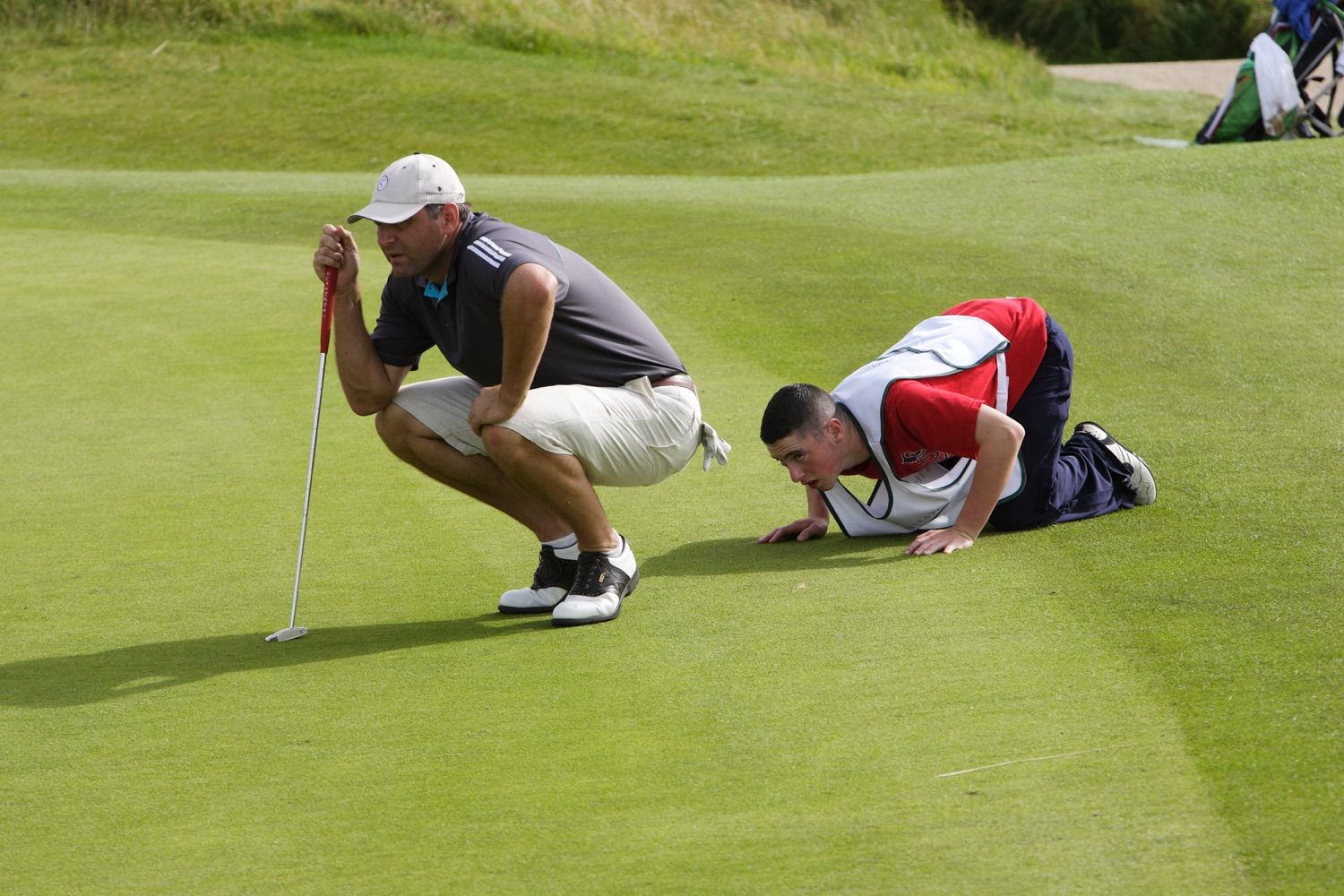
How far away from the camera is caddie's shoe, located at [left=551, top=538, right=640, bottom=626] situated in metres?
4.39

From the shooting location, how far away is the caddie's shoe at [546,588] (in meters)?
4.60

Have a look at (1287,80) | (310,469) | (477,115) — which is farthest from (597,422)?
(477,115)

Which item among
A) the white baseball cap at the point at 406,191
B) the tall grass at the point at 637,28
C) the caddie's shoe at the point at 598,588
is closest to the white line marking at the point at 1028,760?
the caddie's shoe at the point at 598,588

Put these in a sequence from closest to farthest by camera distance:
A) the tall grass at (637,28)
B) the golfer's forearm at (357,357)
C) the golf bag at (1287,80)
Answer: the golfer's forearm at (357,357) → the golf bag at (1287,80) → the tall grass at (637,28)

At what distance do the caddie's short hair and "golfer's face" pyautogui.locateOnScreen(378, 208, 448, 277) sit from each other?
3.39 feet

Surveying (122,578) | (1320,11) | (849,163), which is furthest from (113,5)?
(122,578)

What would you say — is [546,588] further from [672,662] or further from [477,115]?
[477,115]

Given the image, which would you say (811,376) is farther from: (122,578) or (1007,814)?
(1007,814)

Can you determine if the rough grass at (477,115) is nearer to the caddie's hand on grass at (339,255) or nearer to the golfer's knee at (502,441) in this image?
the caddie's hand on grass at (339,255)

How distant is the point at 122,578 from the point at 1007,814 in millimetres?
3136

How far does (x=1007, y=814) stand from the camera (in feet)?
9.72

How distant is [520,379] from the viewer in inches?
169

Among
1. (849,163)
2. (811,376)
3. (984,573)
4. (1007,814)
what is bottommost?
(849,163)

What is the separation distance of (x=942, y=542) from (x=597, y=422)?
3.80 feet
